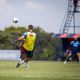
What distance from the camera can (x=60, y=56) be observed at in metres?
43.5

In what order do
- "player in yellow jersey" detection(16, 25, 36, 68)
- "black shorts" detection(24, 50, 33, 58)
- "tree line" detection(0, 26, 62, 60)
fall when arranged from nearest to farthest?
1. "player in yellow jersey" detection(16, 25, 36, 68)
2. "black shorts" detection(24, 50, 33, 58)
3. "tree line" detection(0, 26, 62, 60)

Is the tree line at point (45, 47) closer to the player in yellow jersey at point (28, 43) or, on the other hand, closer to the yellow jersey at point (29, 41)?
the player in yellow jersey at point (28, 43)

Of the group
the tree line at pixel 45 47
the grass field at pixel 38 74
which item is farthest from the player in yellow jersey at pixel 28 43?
the tree line at pixel 45 47

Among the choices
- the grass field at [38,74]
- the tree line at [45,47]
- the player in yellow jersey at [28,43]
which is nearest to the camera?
the grass field at [38,74]

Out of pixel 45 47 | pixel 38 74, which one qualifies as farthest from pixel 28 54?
pixel 45 47

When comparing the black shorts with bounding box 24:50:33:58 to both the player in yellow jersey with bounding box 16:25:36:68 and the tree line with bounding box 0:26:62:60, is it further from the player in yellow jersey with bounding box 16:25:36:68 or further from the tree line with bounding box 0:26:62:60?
the tree line with bounding box 0:26:62:60

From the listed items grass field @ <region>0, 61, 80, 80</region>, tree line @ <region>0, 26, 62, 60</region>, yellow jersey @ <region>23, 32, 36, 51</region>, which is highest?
yellow jersey @ <region>23, 32, 36, 51</region>

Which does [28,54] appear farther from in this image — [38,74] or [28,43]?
[38,74]

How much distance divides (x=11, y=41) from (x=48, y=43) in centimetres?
418

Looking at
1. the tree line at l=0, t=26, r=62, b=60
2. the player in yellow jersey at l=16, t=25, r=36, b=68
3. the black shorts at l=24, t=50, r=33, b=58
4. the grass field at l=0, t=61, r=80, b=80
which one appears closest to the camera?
the grass field at l=0, t=61, r=80, b=80

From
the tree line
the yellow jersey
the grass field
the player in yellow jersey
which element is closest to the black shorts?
the player in yellow jersey

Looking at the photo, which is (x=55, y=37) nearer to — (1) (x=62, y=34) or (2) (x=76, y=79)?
(1) (x=62, y=34)

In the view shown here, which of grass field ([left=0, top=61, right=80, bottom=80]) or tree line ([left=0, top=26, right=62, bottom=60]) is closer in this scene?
grass field ([left=0, top=61, right=80, bottom=80])

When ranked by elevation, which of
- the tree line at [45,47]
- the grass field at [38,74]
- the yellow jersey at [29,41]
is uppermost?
the yellow jersey at [29,41]
